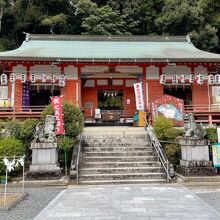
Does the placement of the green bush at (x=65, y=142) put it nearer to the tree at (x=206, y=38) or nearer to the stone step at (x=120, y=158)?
the stone step at (x=120, y=158)

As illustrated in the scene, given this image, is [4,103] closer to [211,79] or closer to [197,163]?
[197,163]

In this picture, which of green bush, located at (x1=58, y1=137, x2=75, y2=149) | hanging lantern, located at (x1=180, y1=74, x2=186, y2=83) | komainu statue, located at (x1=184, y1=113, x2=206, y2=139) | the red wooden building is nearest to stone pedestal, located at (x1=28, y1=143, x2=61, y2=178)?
green bush, located at (x1=58, y1=137, x2=75, y2=149)

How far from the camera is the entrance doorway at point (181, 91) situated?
18.4 m

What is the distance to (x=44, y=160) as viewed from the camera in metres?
9.80

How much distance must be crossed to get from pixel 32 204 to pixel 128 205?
237 centimetres

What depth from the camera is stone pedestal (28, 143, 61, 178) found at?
9648 mm

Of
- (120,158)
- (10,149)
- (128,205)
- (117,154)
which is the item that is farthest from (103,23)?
(128,205)

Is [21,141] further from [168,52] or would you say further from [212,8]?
[212,8]

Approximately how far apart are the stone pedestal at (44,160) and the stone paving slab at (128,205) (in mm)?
1601

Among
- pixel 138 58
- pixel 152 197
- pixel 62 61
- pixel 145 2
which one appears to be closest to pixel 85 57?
pixel 62 61

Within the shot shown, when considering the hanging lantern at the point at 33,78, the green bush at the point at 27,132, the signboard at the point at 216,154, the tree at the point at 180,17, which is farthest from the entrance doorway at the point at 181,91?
the tree at the point at 180,17

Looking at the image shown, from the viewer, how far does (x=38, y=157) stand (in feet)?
32.1

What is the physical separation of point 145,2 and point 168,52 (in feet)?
66.7

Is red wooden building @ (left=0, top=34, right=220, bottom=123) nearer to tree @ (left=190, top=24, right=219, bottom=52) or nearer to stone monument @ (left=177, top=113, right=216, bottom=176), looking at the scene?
stone monument @ (left=177, top=113, right=216, bottom=176)
